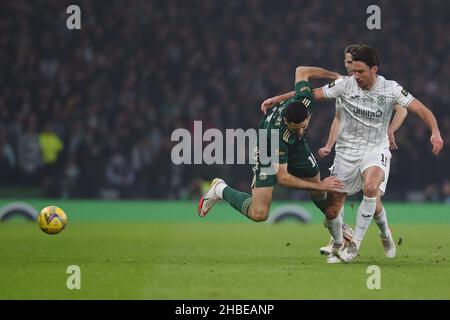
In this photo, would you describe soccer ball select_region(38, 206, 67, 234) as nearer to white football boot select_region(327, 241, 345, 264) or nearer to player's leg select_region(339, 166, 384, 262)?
white football boot select_region(327, 241, 345, 264)

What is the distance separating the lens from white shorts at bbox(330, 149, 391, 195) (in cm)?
950

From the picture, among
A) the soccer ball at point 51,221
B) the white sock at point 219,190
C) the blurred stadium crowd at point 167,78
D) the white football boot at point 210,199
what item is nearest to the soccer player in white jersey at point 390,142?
the white sock at point 219,190

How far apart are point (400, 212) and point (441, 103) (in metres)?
3.45

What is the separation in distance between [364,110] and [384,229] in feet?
4.39

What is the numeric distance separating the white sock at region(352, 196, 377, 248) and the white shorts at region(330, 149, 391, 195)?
0.40 m

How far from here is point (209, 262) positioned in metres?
9.52

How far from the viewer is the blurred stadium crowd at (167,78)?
18125 millimetres

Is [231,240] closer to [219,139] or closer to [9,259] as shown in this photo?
[9,259]

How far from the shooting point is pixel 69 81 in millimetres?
19656

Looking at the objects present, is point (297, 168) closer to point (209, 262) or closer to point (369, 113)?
point (369, 113)
